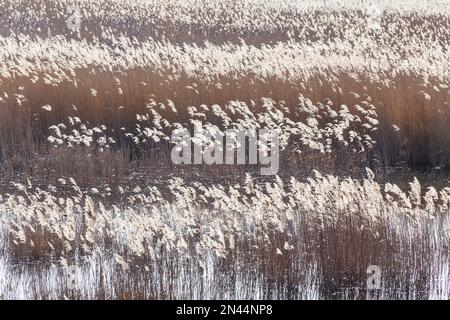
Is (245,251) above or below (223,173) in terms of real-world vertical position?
below

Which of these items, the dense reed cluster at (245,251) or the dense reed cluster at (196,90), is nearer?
the dense reed cluster at (245,251)

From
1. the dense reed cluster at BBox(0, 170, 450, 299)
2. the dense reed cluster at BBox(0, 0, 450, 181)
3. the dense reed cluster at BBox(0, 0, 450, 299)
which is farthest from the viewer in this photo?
the dense reed cluster at BBox(0, 0, 450, 181)

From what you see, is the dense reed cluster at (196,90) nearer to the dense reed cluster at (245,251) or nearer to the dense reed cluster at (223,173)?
the dense reed cluster at (223,173)

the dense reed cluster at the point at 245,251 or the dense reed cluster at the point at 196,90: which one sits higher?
the dense reed cluster at the point at 196,90

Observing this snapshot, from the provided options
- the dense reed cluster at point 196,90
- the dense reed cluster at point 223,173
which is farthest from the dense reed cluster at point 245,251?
the dense reed cluster at point 196,90

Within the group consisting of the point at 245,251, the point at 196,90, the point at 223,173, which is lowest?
the point at 245,251

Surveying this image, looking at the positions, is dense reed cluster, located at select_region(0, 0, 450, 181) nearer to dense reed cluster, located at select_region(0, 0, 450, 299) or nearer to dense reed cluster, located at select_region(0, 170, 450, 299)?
dense reed cluster, located at select_region(0, 0, 450, 299)

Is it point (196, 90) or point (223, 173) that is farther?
point (196, 90)

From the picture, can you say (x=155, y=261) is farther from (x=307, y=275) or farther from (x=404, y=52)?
(x=404, y=52)

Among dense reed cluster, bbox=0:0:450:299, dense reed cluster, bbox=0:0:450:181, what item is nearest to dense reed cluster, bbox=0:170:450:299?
dense reed cluster, bbox=0:0:450:299

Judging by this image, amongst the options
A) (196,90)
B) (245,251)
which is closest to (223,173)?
(196,90)

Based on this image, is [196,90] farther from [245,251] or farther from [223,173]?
[245,251]

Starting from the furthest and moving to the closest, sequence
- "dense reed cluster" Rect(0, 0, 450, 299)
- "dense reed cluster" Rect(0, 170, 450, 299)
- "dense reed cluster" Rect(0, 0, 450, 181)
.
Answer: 1. "dense reed cluster" Rect(0, 0, 450, 181)
2. "dense reed cluster" Rect(0, 0, 450, 299)
3. "dense reed cluster" Rect(0, 170, 450, 299)
